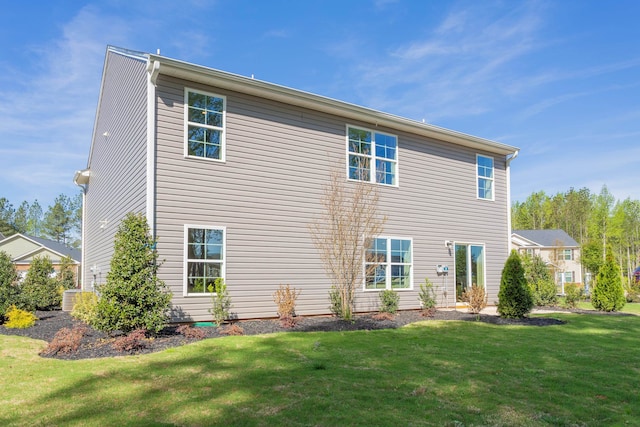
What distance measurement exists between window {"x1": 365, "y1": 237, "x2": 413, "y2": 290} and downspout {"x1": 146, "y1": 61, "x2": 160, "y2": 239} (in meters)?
5.56

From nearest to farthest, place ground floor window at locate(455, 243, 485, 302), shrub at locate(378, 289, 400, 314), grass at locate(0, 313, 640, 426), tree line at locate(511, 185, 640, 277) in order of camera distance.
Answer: grass at locate(0, 313, 640, 426) < shrub at locate(378, 289, 400, 314) < ground floor window at locate(455, 243, 485, 302) < tree line at locate(511, 185, 640, 277)

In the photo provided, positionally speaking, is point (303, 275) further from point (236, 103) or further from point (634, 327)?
Result: point (634, 327)

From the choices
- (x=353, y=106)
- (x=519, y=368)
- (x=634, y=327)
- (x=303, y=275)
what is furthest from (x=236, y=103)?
(x=634, y=327)

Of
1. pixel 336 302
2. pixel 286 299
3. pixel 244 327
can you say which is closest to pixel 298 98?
pixel 286 299

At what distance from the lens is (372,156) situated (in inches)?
520

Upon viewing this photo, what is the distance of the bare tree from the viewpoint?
11.2 meters

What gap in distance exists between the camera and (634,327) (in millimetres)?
10711

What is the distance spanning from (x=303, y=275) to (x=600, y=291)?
9922mm

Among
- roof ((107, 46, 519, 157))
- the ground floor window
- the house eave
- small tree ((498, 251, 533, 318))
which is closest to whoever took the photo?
roof ((107, 46, 519, 157))

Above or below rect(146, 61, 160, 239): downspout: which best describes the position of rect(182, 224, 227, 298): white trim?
below

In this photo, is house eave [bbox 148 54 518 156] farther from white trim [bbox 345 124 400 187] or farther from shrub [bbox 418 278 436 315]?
shrub [bbox 418 278 436 315]

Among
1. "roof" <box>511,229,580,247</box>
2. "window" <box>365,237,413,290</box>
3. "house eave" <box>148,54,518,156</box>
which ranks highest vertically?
"house eave" <box>148,54,518,156</box>

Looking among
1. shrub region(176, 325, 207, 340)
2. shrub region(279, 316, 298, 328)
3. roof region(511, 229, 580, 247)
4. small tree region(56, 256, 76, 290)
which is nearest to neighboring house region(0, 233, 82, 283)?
small tree region(56, 256, 76, 290)

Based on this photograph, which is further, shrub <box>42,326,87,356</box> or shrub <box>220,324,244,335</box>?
shrub <box>220,324,244,335</box>
